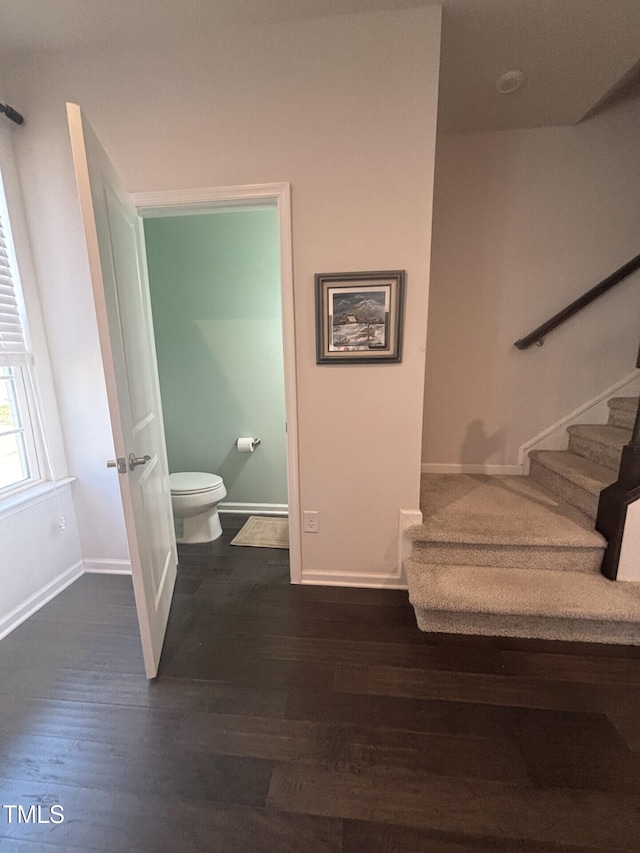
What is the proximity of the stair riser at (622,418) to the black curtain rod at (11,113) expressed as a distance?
3719 millimetres

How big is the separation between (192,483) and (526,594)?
2.04 meters

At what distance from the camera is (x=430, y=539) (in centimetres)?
184

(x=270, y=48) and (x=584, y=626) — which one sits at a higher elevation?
(x=270, y=48)

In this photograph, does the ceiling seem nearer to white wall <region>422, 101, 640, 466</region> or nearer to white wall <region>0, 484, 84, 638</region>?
white wall <region>422, 101, 640, 466</region>

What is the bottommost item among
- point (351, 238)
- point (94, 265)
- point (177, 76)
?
point (94, 265)

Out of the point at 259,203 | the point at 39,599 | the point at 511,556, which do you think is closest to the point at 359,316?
the point at 259,203

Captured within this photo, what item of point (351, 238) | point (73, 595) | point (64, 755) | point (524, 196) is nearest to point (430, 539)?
point (351, 238)

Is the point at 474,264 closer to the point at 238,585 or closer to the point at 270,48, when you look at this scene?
the point at 270,48

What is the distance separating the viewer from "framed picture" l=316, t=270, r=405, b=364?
1.67 m

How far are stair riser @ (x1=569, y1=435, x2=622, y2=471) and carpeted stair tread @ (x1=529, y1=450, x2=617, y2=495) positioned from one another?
25 millimetres

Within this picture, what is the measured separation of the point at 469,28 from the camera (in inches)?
60.6

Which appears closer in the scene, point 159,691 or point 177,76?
point 159,691

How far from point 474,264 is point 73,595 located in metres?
3.19

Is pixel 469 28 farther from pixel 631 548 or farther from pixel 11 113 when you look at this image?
pixel 631 548
